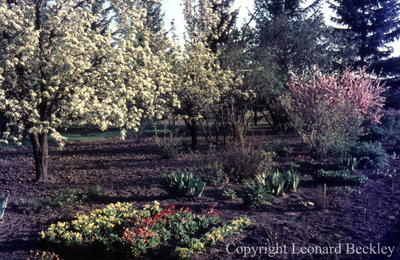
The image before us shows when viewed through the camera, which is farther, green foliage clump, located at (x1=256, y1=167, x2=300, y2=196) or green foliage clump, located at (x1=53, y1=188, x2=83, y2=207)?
green foliage clump, located at (x1=256, y1=167, x2=300, y2=196)

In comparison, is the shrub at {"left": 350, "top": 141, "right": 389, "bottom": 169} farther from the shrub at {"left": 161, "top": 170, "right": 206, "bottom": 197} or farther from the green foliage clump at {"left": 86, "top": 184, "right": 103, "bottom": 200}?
the green foliage clump at {"left": 86, "top": 184, "right": 103, "bottom": 200}

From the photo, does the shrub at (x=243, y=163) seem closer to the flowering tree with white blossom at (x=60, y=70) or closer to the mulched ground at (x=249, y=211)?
the mulched ground at (x=249, y=211)

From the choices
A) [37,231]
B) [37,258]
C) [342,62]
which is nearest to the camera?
[37,258]

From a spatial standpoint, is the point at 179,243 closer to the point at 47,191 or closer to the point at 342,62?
the point at 47,191

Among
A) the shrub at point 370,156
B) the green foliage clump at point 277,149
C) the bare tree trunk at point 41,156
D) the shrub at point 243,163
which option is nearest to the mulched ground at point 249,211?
the bare tree trunk at point 41,156

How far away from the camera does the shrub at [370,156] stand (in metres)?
9.66

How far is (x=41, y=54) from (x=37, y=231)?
4.27 m

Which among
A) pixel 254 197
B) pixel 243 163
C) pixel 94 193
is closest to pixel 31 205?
pixel 94 193

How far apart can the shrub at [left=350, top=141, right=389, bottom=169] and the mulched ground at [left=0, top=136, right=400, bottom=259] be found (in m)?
0.49

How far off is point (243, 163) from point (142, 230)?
4062 millimetres

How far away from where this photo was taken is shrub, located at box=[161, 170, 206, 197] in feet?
23.4

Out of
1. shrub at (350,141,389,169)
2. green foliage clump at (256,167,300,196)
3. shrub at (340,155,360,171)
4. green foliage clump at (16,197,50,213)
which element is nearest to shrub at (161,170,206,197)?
green foliage clump at (256,167,300,196)

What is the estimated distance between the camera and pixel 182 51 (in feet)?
42.2

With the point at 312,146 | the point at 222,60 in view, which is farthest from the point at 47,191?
the point at 222,60
